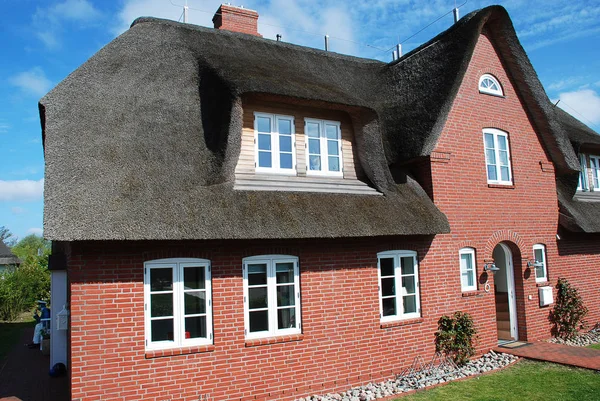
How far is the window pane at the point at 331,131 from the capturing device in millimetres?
10094

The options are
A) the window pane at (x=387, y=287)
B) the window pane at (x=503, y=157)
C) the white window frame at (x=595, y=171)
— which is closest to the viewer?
the window pane at (x=387, y=287)

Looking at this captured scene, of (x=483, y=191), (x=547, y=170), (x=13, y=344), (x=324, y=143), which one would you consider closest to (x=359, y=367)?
(x=324, y=143)

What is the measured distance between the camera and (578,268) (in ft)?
44.2

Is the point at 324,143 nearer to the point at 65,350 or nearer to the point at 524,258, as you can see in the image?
the point at 524,258

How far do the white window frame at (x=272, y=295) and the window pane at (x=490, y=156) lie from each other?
6.31 m

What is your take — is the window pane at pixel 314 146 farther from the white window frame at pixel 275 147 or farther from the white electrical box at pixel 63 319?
the white electrical box at pixel 63 319

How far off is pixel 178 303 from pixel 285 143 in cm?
391

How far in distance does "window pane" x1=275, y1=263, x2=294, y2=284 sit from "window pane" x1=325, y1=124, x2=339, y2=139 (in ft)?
10.1

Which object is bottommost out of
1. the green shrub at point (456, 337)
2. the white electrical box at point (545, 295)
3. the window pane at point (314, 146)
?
the green shrub at point (456, 337)

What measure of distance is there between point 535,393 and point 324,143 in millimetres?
6357

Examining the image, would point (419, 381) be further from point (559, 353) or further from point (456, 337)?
point (559, 353)

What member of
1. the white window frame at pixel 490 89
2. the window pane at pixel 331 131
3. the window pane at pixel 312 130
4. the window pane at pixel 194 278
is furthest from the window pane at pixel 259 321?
the white window frame at pixel 490 89

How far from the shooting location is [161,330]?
7684mm

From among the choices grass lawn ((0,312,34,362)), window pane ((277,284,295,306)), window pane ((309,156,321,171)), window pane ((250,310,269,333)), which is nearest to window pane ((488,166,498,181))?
window pane ((309,156,321,171))
